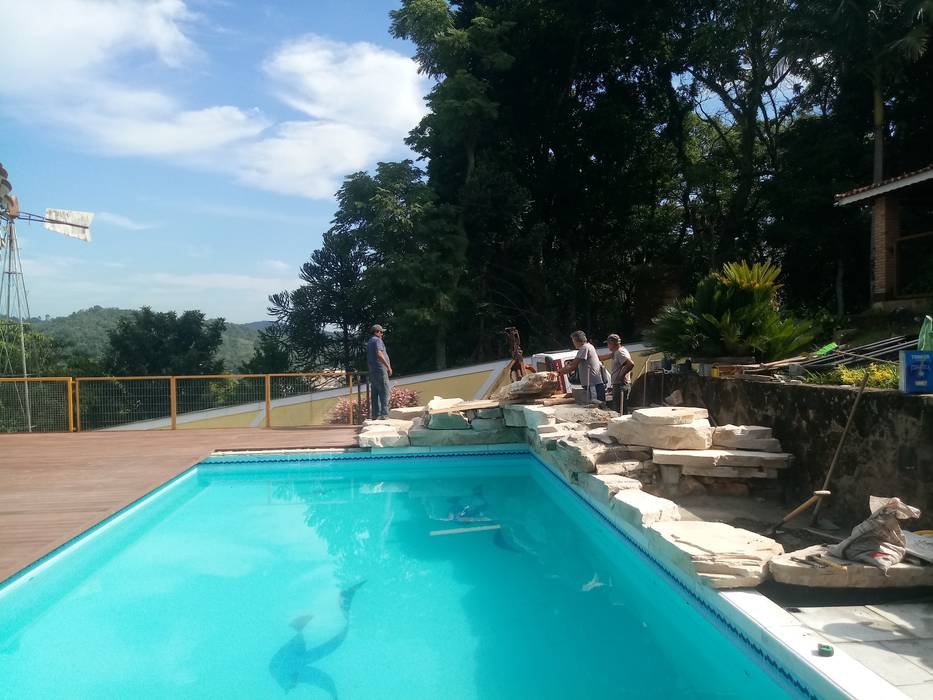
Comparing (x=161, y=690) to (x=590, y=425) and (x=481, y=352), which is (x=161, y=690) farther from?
(x=481, y=352)

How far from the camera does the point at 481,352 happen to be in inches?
851

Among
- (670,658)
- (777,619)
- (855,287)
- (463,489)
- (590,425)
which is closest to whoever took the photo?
(777,619)

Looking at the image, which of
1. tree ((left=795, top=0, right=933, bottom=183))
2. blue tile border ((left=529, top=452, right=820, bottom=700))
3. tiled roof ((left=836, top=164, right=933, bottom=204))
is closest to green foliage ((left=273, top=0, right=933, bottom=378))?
tree ((left=795, top=0, right=933, bottom=183))

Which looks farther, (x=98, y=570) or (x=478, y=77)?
(x=478, y=77)

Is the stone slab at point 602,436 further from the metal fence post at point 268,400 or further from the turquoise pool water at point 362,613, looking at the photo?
the metal fence post at point 268,400

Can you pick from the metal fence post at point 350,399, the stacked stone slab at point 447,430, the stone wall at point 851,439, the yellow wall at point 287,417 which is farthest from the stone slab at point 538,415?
the yellow wall at point 287,417

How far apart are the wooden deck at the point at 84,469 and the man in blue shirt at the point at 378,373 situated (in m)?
0.69

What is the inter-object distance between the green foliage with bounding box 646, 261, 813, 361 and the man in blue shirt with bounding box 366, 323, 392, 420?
483 centimetres

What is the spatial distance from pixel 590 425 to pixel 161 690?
212 inches

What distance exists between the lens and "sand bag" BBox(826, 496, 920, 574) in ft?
12.3

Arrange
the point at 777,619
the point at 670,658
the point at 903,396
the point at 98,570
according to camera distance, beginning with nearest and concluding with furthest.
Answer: the point at 777,619, the point at 670,658, the point at 903,396, the point at 98,570

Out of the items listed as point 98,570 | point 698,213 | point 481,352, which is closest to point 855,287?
point 698,213

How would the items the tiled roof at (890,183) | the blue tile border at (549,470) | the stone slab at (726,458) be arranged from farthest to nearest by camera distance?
the tiled roof at (890,183) → the stone slab at (726,458) → the blue tile border at (549,470)

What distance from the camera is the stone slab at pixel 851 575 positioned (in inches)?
147
